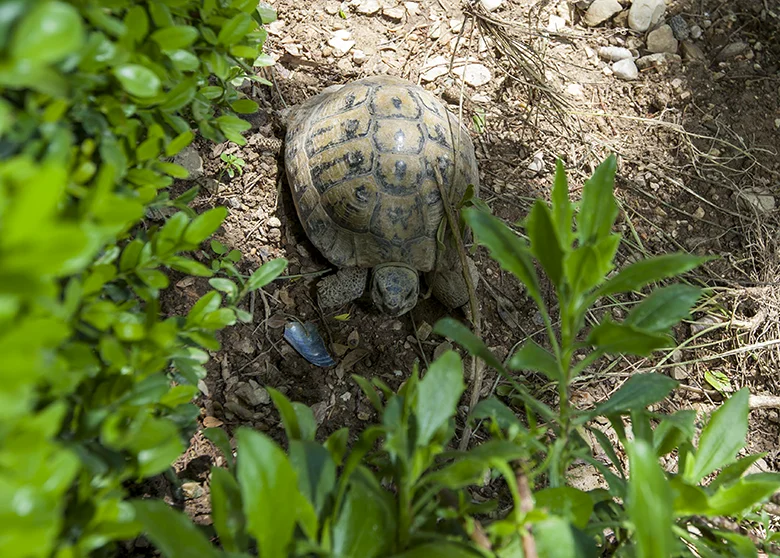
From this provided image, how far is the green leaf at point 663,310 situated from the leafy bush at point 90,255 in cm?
75

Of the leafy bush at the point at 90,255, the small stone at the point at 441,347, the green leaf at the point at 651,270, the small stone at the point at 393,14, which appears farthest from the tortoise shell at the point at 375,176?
the green leaf at the point at 651,270

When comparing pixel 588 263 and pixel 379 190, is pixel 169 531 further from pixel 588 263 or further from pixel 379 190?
pixel 379 190

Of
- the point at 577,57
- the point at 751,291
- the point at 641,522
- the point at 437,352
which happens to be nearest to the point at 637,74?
the point at 577,57

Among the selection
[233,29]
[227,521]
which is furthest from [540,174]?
[227,521]

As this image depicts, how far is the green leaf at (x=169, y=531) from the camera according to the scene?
730 mm

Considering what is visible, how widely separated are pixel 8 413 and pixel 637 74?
11.4ft

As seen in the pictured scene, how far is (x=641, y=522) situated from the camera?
796 mm

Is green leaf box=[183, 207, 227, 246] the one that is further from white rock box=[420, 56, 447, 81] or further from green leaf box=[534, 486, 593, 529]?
white rock box=[420, 56, 447, 81]

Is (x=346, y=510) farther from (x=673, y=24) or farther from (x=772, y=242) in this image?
(x=673, y=24)

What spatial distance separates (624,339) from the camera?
1.02 metres

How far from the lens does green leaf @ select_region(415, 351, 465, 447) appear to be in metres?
0.96

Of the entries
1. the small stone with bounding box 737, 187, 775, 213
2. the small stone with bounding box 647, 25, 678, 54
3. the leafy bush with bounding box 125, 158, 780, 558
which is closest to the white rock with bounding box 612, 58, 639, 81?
the small stone with bounding box 647, 25, 678, 54

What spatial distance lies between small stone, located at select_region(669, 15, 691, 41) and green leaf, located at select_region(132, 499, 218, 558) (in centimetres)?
362

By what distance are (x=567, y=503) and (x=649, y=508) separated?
255 millimetres
